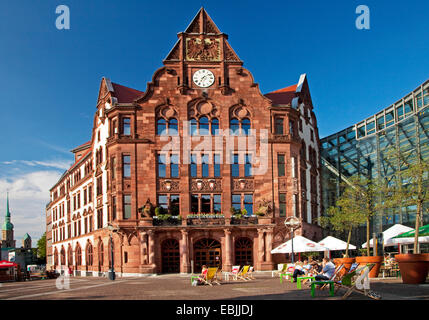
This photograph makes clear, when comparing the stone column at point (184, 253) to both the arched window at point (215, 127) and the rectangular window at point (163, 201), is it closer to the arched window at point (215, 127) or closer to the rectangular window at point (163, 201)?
the rectangular window at point (163, 201)

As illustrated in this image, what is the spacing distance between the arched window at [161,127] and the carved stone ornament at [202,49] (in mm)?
6336

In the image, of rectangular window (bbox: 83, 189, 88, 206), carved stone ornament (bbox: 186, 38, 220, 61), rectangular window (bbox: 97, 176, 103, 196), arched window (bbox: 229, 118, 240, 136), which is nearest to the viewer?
arched window (bbox: 229, 118, 240, 136)

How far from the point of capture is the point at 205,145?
47438 millimetres

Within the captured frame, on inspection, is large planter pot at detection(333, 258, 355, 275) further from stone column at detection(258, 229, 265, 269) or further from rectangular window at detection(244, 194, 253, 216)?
rectangular window at detection(244, 194, 253, 216)

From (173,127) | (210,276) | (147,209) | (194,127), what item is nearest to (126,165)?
(147,209)

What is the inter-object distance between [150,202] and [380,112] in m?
26.7

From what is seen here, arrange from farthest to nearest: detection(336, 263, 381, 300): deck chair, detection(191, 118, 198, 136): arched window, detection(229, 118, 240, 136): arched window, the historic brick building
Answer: detection(229, 118, 240, 136): arched window < detection(191, 118, 198, 136): arched window < the historic brick building < detection(336, 263, 381, 300): deck chair

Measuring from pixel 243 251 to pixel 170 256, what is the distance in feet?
20.8

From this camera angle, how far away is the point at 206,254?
153 ft

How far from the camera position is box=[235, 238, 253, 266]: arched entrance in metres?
46.6

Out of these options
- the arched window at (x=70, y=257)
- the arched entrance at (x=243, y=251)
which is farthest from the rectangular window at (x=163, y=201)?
the arched window at (x=70, y=257)

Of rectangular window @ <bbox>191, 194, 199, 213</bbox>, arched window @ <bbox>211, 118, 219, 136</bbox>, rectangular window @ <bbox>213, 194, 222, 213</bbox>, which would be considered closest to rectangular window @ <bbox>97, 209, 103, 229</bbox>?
rectangular window @ <bbox>191, 194, 199, 213</bbox>

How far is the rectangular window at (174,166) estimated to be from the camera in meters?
47.1

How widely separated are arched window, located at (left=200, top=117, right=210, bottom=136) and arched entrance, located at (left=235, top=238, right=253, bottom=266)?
9806mm
